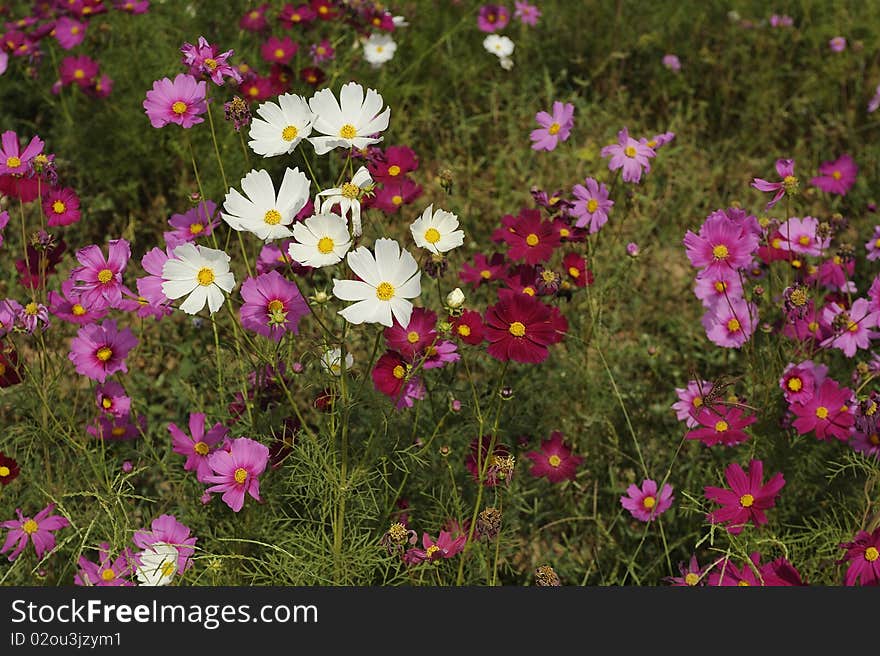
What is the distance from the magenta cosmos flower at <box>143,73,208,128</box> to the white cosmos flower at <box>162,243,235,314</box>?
32 cm

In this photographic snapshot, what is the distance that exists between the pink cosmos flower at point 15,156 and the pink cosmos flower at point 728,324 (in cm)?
145

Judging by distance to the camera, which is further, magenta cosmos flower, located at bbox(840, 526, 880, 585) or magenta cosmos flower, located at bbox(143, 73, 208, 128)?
magenta cosmos flower, located at bbox(143, 73, 208, 128)

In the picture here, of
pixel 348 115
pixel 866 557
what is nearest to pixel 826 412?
pixel 866 557

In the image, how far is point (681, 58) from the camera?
3227 millimetres

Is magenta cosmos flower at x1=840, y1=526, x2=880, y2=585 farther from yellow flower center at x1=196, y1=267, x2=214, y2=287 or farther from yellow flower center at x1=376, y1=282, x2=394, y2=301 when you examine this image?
yellow flower center at x1=196, y1=267, x2=214, y2=287

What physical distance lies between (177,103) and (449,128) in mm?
1640

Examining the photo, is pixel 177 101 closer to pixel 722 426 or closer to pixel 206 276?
pixel 206 276

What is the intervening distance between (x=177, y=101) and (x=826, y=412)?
137cm

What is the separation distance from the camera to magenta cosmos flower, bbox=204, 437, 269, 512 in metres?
1.50

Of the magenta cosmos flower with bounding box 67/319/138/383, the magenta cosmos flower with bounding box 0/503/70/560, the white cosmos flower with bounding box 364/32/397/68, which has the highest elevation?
the white cosmos flower with bounding box 364/32/397/68

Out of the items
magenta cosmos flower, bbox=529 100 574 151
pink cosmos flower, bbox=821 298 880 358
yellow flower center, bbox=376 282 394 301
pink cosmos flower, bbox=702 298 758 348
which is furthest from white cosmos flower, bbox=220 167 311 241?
pink cosmos flower, bbox=821 298 880 358

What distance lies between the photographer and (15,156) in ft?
5.25

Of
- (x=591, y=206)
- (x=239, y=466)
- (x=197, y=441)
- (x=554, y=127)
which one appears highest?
(x=554, y=127)

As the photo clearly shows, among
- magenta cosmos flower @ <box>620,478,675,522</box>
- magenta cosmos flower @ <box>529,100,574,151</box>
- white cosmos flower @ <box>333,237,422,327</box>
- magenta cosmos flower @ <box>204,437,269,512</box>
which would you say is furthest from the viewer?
magenta cosmos flower @ <box>529,100,574,151</box>
